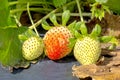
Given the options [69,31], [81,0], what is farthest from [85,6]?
[69,31]

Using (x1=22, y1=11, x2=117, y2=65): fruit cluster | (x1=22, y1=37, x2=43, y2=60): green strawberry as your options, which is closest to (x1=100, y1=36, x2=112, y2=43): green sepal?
(x1=22, y1=11, x2=117, y2=65): fruit cluster

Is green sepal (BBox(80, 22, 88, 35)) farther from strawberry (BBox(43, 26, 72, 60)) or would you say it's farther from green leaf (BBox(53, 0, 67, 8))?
green leaf (BBox(53, 0, 67, 8))

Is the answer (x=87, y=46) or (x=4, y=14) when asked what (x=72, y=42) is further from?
(x=4, y=14)

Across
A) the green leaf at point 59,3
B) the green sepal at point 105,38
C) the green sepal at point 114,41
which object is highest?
the green leaf at point 59,3

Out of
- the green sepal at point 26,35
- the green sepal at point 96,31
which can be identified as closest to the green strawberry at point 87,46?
the green sepal at point 96,31

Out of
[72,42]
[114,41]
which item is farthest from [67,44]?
[114,41]

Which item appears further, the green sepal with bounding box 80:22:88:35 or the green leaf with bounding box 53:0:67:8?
the green leaf with bounding box 53:0:67:8

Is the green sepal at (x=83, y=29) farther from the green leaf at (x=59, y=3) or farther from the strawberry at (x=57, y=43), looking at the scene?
the green leaf at (x=59, y=3)
